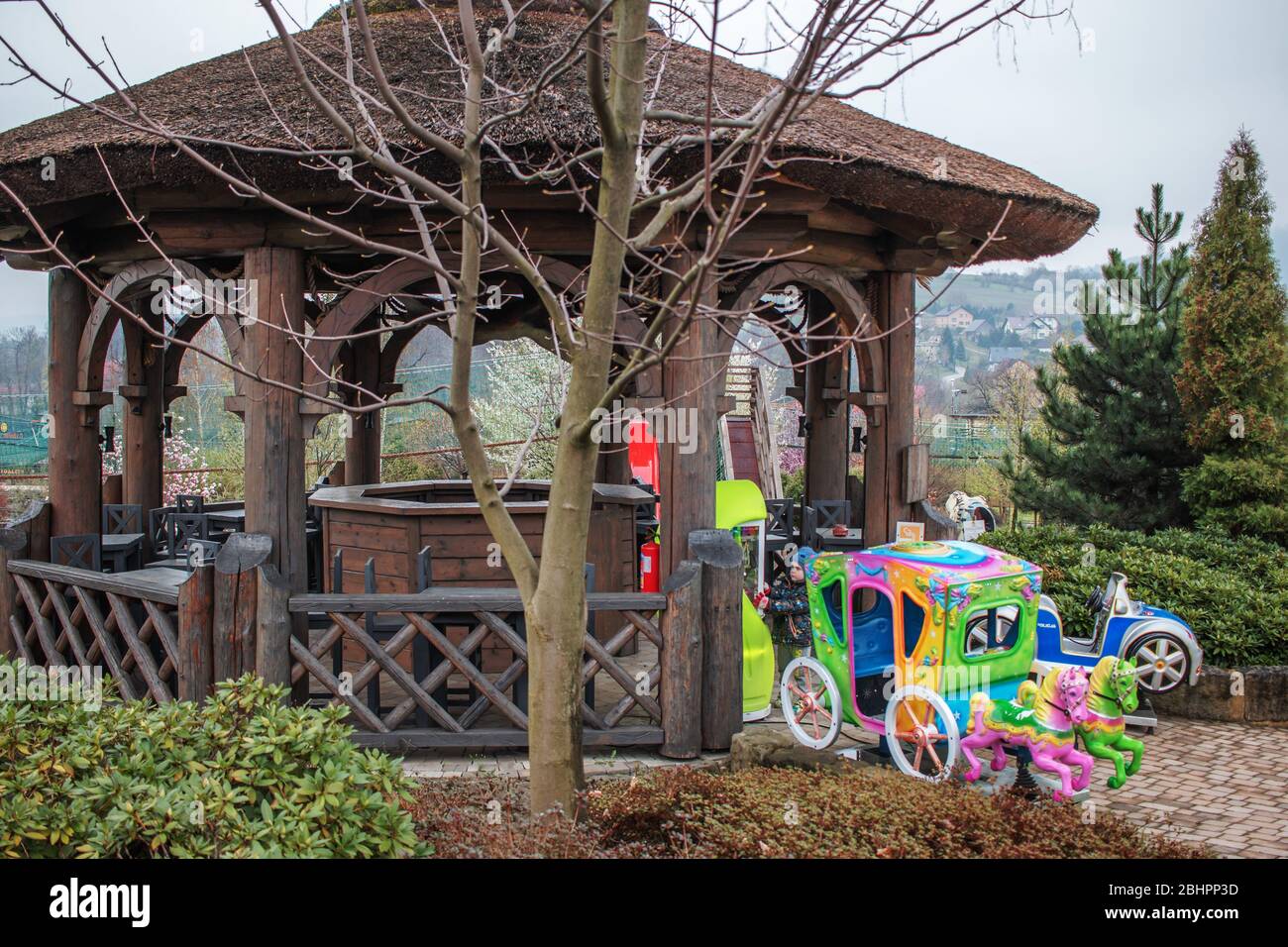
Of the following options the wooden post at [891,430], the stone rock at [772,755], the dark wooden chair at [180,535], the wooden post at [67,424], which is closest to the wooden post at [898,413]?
the wooden post at [891,430]

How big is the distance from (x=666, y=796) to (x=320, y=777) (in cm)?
134

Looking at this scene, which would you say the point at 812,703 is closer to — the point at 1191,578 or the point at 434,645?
the point at 434,645

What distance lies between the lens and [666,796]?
13.5 feet

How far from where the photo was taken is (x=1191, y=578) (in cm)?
833

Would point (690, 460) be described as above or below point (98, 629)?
above

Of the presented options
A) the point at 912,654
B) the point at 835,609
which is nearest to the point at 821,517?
the point at 835,609

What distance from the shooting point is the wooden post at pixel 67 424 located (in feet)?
24.4

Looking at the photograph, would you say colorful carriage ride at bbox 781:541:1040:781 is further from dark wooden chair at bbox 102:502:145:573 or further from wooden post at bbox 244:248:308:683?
dark wooden chair at bbox 102:502:145:573

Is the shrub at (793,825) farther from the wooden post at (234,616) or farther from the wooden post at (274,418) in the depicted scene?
the wooden post at (274,418)

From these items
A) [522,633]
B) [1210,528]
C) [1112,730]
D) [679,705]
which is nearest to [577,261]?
[522,633]

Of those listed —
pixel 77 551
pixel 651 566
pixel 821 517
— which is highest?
pixel 821 517

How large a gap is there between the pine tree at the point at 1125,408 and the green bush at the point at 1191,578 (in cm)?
205

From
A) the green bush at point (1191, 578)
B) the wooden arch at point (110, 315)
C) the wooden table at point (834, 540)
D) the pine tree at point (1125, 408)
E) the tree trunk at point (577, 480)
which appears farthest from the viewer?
the pine tree at point (1125, 408)

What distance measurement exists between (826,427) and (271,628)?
624 cm
